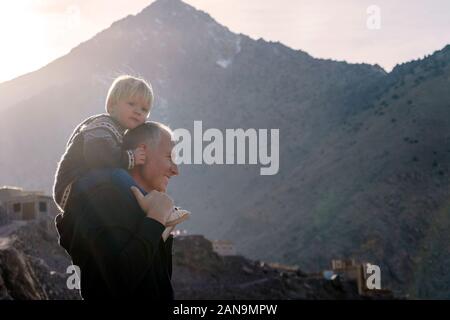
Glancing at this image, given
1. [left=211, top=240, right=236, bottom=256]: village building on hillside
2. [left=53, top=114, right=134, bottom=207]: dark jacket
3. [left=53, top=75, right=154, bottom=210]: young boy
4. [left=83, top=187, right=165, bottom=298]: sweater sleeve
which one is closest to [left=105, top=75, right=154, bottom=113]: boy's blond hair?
[left=53, top=75, right=154, bottom=210]: young boy

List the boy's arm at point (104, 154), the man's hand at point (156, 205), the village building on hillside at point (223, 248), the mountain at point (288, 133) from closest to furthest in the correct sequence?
the man's hand at point (156, 205)
the boy's arm at point (104, 154)
the village building on hillside at point (223, 248)
the mountain at point (288, 133)

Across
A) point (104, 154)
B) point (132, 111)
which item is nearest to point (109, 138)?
point (104, 154)

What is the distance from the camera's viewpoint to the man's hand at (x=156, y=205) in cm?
371

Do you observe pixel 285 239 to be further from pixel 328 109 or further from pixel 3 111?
pixel 3 111

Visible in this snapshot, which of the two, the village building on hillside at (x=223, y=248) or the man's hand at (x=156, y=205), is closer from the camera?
the man's hand at (x=156, y=205)

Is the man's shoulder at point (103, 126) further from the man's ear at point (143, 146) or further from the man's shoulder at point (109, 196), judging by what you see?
the man's shoulder at point (109, 196)

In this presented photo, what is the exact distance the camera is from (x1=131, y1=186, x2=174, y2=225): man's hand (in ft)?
12.2

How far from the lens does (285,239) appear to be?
274 ft

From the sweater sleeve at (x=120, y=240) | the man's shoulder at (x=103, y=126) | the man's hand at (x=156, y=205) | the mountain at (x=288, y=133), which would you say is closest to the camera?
the sweater sleeve at (x=120, y=240)

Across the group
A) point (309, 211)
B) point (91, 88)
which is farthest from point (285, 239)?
point (91, 88)

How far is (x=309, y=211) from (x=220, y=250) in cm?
2320

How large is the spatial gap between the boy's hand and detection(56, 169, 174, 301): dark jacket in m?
0.10

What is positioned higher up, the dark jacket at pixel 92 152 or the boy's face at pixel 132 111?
the boy's face at pixel 132 111

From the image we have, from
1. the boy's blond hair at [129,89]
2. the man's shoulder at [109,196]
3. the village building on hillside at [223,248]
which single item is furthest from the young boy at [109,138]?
the village building on hillside at [223,248]
